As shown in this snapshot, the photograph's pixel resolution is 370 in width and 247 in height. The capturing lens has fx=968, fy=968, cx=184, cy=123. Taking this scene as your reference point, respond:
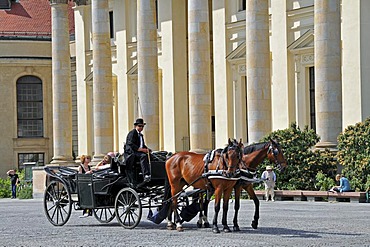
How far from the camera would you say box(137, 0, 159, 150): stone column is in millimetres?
44094

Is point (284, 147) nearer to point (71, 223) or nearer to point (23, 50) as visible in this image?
point (71, 223)

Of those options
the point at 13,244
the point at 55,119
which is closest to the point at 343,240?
the point at 13,244

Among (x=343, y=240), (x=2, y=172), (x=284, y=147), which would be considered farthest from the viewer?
(x=2, y=172)

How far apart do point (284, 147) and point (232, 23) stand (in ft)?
36.2

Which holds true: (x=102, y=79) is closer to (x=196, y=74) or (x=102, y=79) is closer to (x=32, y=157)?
(x=196, y=74)

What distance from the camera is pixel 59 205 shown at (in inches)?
917

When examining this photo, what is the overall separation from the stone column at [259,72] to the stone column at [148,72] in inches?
278

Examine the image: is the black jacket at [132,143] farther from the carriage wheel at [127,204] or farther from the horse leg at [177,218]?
the horse leg at [177,218]

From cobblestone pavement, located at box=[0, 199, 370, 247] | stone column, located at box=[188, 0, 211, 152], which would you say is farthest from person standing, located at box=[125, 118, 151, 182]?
stone column, located at box=[188, 0, 211, 152]

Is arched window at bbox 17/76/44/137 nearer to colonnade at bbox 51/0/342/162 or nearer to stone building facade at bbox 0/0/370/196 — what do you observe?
stone building facade at bbox 0/0/370/196

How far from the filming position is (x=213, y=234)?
64.1 ft

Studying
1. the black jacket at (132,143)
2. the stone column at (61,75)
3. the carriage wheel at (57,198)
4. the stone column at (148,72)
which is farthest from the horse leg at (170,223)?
the stone column at (61,75)

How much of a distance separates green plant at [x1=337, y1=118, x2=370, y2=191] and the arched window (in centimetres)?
3612

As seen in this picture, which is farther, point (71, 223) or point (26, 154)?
point (26, 154)
